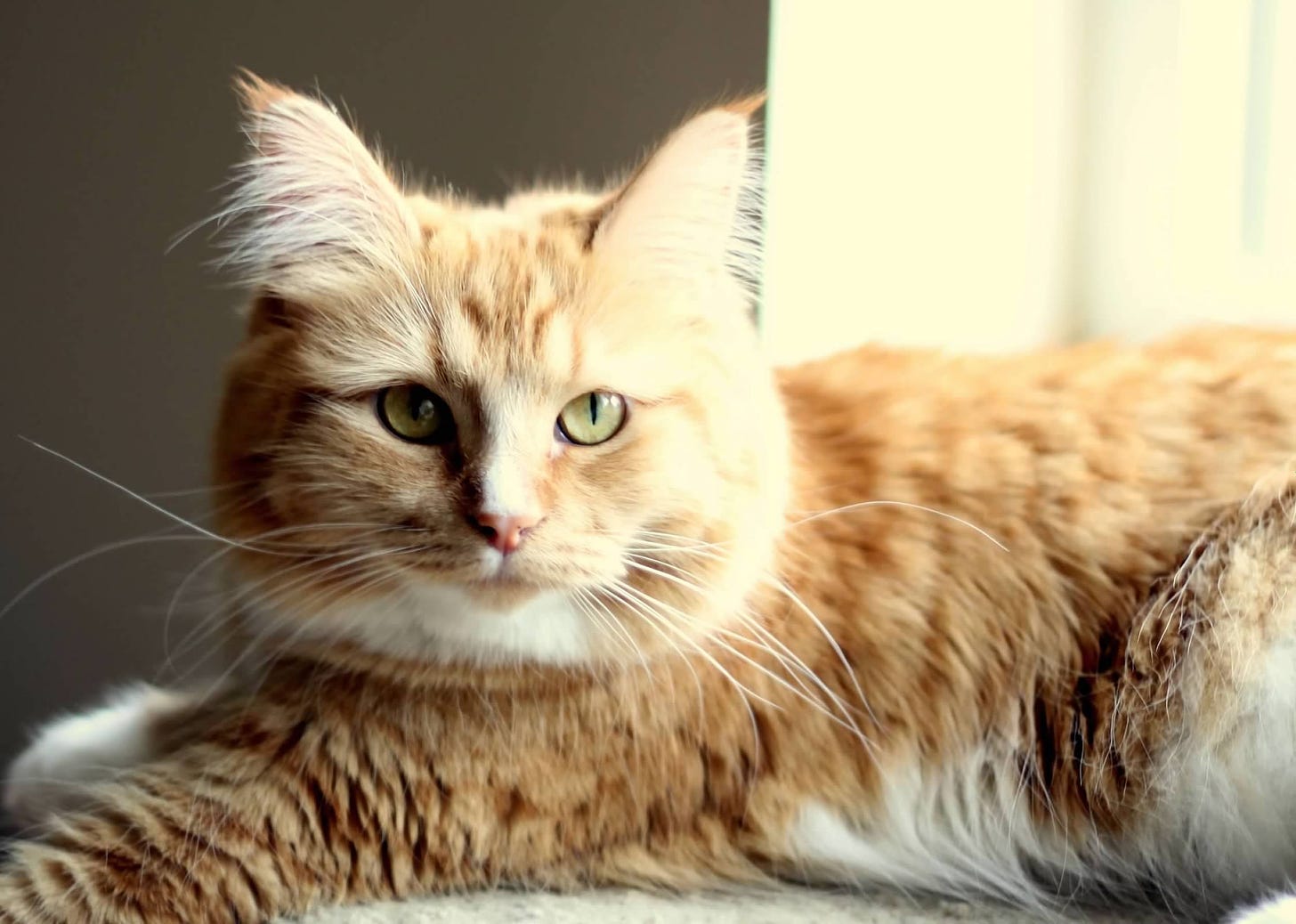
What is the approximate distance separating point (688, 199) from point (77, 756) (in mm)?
1039

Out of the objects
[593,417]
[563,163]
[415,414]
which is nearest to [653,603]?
[593,417]

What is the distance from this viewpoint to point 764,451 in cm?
125

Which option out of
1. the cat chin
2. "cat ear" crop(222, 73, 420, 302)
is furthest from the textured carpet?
"cat ear" crop(222, 73, 420, 302)

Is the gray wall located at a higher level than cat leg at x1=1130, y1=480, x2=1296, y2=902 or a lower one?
higher

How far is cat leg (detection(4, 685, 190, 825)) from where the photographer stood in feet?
4.59

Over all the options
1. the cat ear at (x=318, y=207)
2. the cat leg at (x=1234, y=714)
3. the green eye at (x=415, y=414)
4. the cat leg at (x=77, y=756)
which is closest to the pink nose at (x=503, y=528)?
the green eye at (x=415, y=414)

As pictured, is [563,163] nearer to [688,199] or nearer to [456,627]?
[688,199]

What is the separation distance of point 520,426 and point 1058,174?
145 cm

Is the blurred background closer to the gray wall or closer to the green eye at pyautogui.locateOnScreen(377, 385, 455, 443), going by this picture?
the gray wall

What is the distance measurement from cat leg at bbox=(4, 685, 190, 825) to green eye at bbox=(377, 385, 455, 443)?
21.1 inches

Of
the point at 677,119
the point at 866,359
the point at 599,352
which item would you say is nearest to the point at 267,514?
the point at 599,352

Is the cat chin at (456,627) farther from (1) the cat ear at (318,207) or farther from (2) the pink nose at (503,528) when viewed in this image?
(1) the cat ear at (318,207)

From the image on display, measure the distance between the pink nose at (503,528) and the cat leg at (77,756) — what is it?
593 mm

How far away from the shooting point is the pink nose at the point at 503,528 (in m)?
1.02
